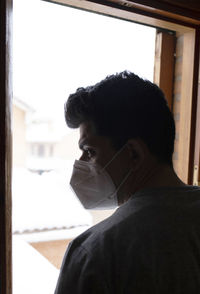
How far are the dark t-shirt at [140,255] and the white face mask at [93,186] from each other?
0.20 m

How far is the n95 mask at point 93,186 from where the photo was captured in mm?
795

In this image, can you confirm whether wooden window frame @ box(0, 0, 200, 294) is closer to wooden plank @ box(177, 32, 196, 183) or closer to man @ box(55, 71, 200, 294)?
wooden plank @ box(177, 32, 196, 183)

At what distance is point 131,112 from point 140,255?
309 mm

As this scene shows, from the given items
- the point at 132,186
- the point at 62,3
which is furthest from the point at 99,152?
the point at 62,3

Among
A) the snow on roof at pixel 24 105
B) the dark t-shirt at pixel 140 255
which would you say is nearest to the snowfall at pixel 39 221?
the dark t-shirt at pixel 140 255

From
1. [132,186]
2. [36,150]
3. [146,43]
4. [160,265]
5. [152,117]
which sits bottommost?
[36,150]

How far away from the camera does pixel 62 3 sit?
1.12m

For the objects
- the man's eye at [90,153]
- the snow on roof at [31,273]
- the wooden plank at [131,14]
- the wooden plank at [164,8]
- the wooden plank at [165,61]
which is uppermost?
the wooden plank at [164,8]

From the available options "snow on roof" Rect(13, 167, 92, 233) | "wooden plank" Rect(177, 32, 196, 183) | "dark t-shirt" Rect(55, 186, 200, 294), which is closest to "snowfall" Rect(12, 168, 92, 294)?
"snow on roof" Rect(13, 167, 92, 233)

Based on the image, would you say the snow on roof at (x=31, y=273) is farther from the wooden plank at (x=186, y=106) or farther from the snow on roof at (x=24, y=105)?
the snow on roof at (x=24, y=105)

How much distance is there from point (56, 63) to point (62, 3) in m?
1.65

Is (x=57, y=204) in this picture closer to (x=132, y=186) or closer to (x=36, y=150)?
(x=132, y=186)
